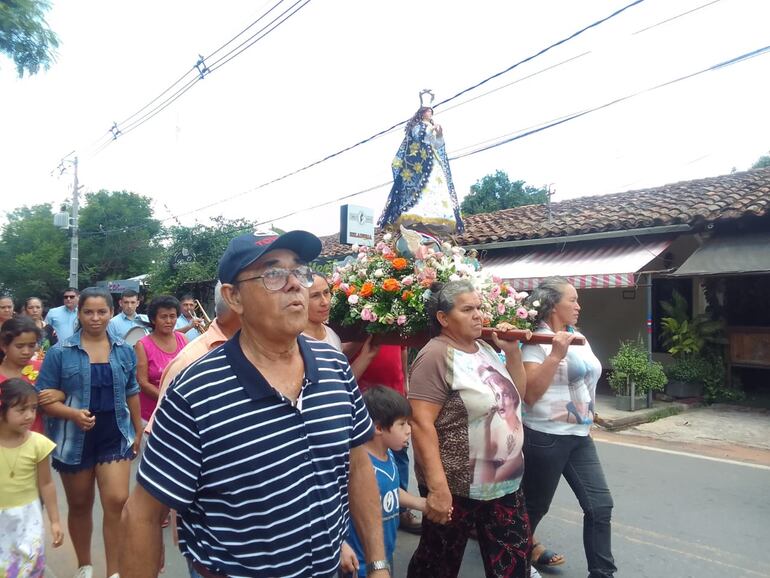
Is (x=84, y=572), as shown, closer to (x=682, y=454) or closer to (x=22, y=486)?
(x=22, y=486)

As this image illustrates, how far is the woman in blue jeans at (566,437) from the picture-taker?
3377mm

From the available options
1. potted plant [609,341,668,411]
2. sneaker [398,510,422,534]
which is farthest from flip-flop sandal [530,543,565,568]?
potted plant [609,341,668,411]

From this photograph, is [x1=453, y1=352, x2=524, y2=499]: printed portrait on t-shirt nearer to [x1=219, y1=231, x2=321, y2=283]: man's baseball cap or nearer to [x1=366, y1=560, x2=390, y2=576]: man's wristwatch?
[x1=366, y1=560, x2=390, y2=576]: man's wristwatch

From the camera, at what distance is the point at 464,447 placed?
2.93 meters

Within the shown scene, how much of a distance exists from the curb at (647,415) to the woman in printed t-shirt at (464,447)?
580cm

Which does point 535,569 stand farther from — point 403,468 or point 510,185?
point 510,185

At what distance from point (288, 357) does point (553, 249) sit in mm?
11542

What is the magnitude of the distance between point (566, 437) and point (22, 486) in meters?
3.00

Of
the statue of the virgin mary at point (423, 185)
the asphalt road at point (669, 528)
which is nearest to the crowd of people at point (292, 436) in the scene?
the asphalt road at point (669, 528)

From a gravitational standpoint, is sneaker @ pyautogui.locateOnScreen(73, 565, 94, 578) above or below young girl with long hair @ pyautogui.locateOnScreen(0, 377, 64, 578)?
below

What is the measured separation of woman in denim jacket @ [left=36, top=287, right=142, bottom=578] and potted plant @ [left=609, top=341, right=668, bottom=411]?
27.1 ft

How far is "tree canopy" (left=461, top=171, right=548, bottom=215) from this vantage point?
35.4 metres

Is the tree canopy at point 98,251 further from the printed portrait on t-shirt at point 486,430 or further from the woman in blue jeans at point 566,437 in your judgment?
the printed portrait on t-shirt at point 486,430

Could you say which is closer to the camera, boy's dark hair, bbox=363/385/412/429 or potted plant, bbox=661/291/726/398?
boy's dark hair, bbox=363/385/412/429
